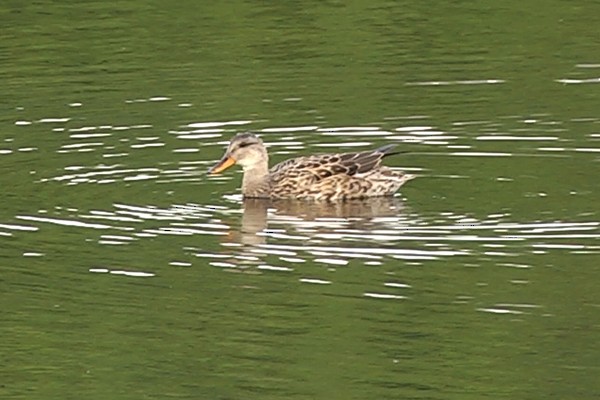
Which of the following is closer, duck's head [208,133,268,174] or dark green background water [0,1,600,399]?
dark green background water [0,1,600,399]

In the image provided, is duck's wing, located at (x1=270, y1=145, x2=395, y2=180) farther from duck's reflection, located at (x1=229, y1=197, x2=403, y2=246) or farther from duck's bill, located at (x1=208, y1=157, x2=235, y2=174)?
duck's bill, located at (x1=208, y1=157, x2=235, y2=174)

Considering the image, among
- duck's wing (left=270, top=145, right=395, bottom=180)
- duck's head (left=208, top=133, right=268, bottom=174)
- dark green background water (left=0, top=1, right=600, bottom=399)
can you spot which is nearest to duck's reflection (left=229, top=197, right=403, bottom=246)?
dark green background water (left=0, top=1, right=600, bottom=399)

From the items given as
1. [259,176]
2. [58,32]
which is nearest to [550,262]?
[259,176]

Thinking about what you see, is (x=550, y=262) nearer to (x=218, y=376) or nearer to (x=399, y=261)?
(x=399, y=261)

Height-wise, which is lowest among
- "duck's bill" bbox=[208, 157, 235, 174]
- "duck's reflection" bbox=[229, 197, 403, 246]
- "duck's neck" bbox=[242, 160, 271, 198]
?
"duck's reflection" bbox=[229, 197, 403, 246]

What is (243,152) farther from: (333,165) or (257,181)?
(333,165)

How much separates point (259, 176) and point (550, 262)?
13.5 feet

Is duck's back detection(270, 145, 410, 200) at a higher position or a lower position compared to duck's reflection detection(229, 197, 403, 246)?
higher

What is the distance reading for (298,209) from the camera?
56.5ft

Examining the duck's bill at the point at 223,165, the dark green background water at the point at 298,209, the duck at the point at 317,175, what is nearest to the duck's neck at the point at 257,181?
the duck at the point at 317,175

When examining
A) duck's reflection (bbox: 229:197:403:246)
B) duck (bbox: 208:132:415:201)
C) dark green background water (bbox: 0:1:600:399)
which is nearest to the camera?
dark green background water (bbox: 0:1:600:399)

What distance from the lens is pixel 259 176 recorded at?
702 inches

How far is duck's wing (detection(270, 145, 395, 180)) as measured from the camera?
17.5m

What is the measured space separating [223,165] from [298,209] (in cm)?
93
